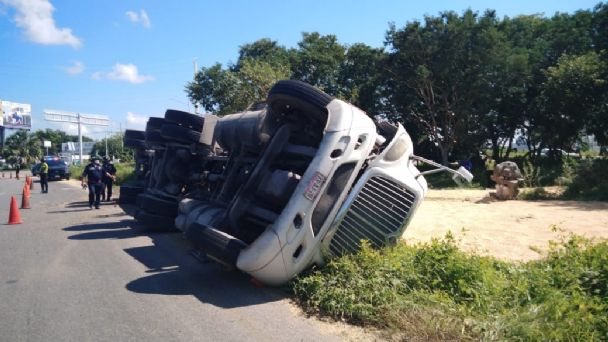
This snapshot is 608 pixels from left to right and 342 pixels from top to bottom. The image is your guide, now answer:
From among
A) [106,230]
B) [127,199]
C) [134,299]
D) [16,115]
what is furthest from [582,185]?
[16,115]

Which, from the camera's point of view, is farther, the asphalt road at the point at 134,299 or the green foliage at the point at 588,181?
the green foliage at the point at 588,181

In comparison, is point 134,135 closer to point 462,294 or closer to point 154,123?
point 154,123

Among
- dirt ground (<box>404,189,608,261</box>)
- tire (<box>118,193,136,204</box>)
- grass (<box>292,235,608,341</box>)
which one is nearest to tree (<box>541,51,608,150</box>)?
dirt ground (<box>404,189,608,261</box>)

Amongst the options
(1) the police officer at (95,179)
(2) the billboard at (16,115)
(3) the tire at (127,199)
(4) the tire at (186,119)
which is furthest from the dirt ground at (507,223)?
(2) the billboard at (16,115)

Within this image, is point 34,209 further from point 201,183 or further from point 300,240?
point 300,240

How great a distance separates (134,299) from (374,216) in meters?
2.71

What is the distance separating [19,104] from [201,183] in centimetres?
7552

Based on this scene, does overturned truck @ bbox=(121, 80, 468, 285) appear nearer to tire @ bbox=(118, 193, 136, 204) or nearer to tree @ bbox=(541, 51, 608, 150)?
tire @ bbox=(118, 193, 136, 204)

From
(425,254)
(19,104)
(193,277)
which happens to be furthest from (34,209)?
(19,104)

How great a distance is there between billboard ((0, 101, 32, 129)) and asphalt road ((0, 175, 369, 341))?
235 feet

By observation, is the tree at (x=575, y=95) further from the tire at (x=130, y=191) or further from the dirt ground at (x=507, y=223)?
Answer: the tire at (x=130, y=191)

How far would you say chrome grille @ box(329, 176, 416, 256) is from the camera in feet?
16.7

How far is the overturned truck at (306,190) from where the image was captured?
15.6 ft

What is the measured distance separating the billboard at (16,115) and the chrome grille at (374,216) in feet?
250
